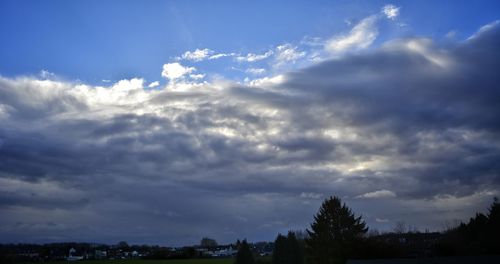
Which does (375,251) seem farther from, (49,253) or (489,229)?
(49,253)

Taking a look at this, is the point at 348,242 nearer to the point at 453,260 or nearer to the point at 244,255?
the point at 244,255

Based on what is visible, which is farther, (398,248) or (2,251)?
(2,251)

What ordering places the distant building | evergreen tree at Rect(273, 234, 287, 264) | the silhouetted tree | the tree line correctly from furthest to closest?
the silhouetted tree → evergreen tree at Rect(273, 234, 287, 264) → the tree line → the distant building

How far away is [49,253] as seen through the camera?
648ft

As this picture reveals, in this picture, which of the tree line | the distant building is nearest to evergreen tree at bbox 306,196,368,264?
the tree line

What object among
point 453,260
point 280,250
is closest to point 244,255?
point 280,250

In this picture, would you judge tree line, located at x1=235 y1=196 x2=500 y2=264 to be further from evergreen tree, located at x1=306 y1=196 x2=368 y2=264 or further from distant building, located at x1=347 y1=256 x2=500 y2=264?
distant building, located at x1=347 y1=256 x2=500 y2=264

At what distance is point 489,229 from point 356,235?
82.1 ft

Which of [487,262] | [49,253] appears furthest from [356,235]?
[49,253]

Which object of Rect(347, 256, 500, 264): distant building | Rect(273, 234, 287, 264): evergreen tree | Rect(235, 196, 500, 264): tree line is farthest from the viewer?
Rect(273, 234, 287, 264): evergreen tree

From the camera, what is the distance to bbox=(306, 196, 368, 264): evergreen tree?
104 metres

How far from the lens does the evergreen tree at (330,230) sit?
104 meters

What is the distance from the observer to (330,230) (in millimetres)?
107562

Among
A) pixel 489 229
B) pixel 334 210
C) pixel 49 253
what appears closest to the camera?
pixel 489 229
